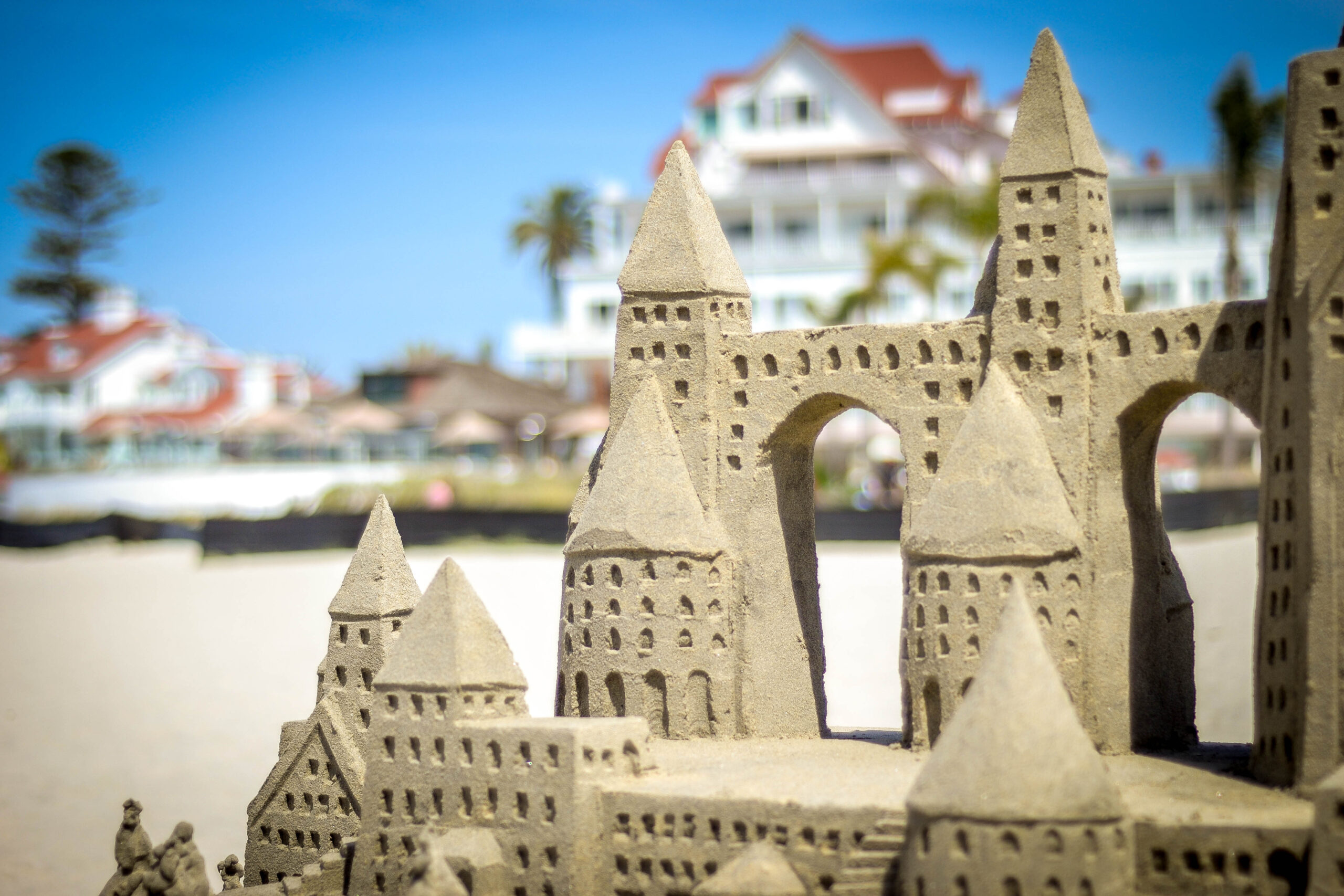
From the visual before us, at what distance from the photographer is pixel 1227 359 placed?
22.3 m

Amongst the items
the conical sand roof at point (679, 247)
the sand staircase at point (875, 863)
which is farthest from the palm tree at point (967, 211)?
the sand staircase at point (875, 863)

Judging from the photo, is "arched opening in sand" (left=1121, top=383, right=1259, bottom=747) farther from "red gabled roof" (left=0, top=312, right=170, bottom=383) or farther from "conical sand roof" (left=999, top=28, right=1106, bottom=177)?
"red gabled roof" (left=0, top=312, right=170, bottom=383)

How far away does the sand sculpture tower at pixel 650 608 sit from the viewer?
80.3 ft

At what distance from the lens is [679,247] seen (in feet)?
85.2

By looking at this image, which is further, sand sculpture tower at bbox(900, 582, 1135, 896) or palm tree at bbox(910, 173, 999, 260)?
palm tree at bbox(910, 173, 999, 260)

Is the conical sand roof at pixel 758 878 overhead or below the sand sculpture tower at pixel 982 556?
below

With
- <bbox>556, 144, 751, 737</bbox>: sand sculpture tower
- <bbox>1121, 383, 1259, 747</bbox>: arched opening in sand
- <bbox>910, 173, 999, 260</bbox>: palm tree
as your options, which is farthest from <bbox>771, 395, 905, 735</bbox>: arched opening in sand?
<bbox>910, 173, 999, 260</bbox>: palm tree

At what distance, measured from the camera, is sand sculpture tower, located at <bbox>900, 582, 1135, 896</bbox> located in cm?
1764

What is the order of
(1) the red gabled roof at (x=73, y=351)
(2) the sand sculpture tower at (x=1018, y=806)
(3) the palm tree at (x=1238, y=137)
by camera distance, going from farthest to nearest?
(1) the red gabled roof at (x=73, y=351) < (3) the palm tree at (x=1238, y=137) < (2) the sand sculpture tower at (x=1018, y=806)

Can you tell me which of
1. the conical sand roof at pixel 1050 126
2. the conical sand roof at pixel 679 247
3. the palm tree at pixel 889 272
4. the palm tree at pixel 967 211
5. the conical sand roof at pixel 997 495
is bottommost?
the conical sand roof at pixel 997 495

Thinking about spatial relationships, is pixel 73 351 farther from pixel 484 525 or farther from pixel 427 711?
pixel 427 711

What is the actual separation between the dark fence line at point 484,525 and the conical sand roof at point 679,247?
76.8ft

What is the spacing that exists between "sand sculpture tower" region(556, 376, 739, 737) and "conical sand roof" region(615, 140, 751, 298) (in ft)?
8.91

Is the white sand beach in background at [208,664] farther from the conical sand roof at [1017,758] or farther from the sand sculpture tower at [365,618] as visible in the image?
the conical sand roof at [1017,758]
